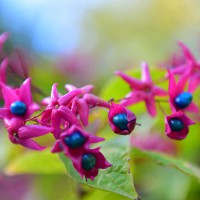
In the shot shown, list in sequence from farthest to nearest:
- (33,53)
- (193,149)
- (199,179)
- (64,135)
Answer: (33,53)
(193,149)
(199,179)
(64,135)

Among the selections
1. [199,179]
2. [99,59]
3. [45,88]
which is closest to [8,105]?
[199,179]

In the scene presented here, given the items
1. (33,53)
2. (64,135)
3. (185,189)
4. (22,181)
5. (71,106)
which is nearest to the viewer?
(64,135)

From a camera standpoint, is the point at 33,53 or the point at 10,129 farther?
the point at 33,53

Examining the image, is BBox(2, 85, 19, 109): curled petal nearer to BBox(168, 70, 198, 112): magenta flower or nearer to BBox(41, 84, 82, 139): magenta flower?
BBox(41, 84, 82, 139): magenta flower

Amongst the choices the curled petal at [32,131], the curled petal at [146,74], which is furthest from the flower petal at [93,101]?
the curled petal at [146,74]

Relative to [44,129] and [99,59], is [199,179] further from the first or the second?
[99,59]

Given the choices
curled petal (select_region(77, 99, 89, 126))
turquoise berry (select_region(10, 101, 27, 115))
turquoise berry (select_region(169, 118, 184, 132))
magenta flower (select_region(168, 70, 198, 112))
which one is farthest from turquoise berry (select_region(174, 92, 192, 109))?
turquoise berry (select_region(10, 101, 27, 115))

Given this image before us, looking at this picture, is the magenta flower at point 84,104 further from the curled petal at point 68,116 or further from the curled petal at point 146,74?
the curled petal at point 146,74
